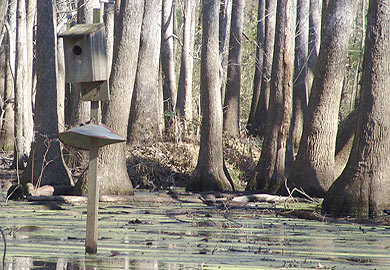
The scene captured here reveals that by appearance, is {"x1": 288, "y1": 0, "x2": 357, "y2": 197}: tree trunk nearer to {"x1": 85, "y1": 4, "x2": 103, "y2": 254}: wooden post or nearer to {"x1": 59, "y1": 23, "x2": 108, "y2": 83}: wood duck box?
{"x1": 59, "y1": 23, "x2": 108, "y2": 83}: wood duck box

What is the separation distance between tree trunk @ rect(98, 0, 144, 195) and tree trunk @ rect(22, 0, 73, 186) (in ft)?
4.68

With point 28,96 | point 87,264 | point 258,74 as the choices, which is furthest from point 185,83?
→ point 87,264

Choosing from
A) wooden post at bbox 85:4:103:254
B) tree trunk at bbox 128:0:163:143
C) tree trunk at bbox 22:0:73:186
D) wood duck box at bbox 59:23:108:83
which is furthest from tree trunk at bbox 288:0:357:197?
wooden post at bbox 85:4:103:254

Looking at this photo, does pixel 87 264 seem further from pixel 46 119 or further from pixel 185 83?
pixel 185 83

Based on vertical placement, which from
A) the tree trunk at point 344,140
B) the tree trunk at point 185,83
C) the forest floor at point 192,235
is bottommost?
the forest floor at point 192,235

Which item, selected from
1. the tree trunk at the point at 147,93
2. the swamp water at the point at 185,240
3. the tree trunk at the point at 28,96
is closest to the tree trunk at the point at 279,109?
the tree trunk at the point at 147,93

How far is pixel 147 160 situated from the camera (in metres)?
20.5

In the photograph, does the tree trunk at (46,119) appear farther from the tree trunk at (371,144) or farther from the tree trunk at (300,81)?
the tree trunk at (300,81)

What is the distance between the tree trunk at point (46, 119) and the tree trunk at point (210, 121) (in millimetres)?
3184

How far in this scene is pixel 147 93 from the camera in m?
24.2

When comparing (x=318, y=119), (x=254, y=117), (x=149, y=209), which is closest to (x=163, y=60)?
(x=254, y=117)

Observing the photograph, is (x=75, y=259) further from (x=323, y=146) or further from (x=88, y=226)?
(x=323, y=146)

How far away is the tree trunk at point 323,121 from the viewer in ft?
53.7

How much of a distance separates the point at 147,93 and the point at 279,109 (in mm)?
6238
